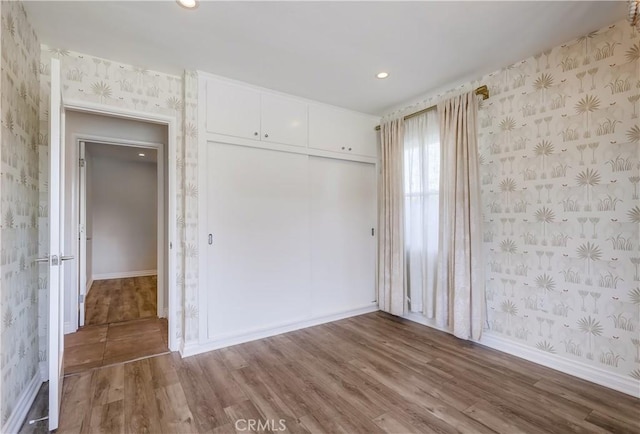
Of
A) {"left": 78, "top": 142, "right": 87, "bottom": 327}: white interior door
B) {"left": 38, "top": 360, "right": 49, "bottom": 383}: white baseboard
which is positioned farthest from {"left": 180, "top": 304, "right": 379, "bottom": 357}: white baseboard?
{"left": 78, "top": 142, "right": 87, "bottom": 327}: white interior door

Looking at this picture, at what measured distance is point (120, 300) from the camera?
4258 mm

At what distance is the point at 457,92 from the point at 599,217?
1.60 meters

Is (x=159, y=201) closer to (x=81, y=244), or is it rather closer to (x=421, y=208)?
(x=81, y=244)

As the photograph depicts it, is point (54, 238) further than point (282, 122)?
No

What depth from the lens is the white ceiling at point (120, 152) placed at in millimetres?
4723

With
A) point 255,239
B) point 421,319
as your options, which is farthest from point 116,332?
point 421,319

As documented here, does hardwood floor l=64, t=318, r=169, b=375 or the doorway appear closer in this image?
hardwood floor l=64, t=318, r=169, b=375

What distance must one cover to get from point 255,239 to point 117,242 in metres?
4.48

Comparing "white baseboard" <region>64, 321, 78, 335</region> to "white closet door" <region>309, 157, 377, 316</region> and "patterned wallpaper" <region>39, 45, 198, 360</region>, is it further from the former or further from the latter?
"white closet door" <region>309, 157, 377, 316</region>

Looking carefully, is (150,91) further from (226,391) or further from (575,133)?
(575,133)

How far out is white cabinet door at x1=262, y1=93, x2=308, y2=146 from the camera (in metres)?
2.95

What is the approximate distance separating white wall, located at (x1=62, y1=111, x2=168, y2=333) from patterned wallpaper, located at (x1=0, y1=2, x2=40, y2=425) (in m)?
1.00

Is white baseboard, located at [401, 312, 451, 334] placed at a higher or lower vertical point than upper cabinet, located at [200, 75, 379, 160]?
lower

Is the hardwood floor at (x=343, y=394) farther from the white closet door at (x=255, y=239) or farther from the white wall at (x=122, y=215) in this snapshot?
the white wall at (x=122, y=215)
